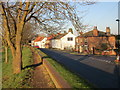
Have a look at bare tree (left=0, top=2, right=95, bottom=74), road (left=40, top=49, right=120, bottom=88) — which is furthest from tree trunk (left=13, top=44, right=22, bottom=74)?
road (left=40, top=49, right=120, bottom=88)

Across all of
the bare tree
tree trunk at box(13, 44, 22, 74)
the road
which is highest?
the bare tree

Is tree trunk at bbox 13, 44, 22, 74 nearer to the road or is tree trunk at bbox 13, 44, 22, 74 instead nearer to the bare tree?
the bare tree

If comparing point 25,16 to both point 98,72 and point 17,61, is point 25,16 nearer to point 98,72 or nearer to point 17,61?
point 17,61

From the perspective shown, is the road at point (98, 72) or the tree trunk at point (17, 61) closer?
the road at point (98, 72)

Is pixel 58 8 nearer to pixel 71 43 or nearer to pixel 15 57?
pixel 15 57

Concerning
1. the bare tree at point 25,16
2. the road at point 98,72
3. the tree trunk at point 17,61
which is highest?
the bare tree at point 25,16

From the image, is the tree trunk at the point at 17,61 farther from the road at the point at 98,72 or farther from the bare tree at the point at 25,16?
the road at the point at 98,72

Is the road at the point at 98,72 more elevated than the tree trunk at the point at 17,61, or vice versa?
the tree trunk at the point at 17,61

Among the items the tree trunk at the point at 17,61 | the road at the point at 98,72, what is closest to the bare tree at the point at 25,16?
the tree trunk at the point at 17,61

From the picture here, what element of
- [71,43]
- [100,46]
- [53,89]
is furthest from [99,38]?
[53,89]

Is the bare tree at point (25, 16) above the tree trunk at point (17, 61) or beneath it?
above

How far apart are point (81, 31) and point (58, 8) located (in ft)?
6.45

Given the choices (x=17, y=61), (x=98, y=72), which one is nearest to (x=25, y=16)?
(x=17, y=61)

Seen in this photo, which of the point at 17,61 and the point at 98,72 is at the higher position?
the point at 17,61
